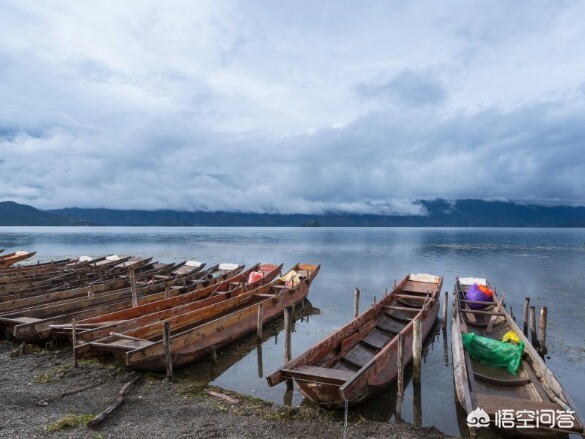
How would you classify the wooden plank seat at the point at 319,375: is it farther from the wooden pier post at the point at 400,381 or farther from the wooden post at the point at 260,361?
the wooden post at the point at 260,361

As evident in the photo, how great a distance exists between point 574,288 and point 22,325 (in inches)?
1733

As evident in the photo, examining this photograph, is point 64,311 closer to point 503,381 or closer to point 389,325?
point 389,325

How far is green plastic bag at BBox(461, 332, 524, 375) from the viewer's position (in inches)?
500

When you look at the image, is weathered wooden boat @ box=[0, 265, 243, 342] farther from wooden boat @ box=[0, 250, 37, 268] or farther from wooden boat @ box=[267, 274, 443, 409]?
wooden boat @ box=[0, 250, 37, 268]

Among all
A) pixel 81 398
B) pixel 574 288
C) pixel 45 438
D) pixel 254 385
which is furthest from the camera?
pixel 574 288

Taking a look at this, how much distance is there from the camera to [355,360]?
1320cm

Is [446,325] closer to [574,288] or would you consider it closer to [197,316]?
[197,316]

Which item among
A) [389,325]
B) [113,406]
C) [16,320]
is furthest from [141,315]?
[389,325]

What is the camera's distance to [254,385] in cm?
1353

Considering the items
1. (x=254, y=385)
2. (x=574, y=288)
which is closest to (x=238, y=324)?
(x=254, y=385)

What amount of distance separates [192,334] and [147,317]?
2505 millimetres

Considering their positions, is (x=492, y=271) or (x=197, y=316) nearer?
(x=197, y=316)

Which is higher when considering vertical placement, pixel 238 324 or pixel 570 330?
pixel 238 324

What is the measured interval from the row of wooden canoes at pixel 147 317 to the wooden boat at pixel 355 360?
4946mm
